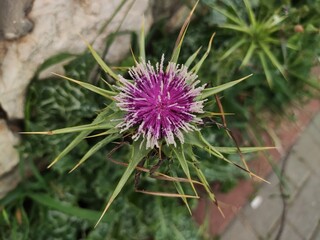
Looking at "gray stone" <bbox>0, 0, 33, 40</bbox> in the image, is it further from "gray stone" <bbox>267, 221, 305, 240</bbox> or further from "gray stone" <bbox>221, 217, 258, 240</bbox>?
"gray stone" <bbox>267, 221, 305, 240</bbox>

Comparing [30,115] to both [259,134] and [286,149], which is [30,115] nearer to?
[259,134]

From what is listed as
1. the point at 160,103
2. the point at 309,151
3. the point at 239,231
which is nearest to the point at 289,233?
the point at 239,231

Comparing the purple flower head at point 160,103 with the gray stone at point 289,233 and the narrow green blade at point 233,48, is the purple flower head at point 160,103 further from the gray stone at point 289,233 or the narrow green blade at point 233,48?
the gray stone at point 289,233

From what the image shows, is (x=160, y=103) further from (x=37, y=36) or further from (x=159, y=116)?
(x=37, y=36)

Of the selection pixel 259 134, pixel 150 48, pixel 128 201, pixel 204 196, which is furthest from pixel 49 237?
pixel 259 134

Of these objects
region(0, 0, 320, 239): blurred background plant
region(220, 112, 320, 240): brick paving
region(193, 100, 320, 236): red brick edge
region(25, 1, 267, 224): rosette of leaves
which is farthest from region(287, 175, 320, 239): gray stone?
region(25, 1, 267, 224): rosette of leaves
